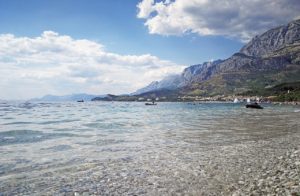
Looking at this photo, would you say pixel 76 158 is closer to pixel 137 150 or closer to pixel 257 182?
pixel 137 150

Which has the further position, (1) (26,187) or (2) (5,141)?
(2) (5,141)

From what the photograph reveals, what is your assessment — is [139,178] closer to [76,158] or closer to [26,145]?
[76,158]

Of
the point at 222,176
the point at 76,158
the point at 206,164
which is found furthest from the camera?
the point at 76,158

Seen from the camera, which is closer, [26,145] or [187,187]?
[187,187]

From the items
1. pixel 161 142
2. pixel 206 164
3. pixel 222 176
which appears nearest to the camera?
pixel 222 176

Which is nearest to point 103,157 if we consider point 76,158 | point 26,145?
point 76,158

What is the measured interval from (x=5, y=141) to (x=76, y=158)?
11.6 meters

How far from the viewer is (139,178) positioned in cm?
1475

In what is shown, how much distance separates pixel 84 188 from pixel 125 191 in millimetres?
1755

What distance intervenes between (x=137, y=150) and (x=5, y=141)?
43.0 feet

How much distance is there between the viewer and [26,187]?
13.2 metres

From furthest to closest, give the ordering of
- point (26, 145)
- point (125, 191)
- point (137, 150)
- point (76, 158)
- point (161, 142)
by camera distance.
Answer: point (161, 142)
point (26, 145)
point (137, 150)
point (76, 158)
point (125, 191)

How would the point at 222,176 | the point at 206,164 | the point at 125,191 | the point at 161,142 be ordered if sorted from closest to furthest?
the point at 125,191, the point at 222,176, the point at 206,164, the point at 161,142

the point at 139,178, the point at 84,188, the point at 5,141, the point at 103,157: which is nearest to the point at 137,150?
the point at 103,157
